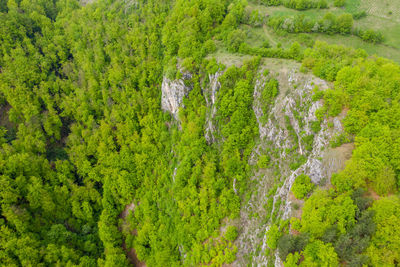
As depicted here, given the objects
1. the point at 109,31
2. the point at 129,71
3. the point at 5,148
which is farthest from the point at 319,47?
the point at 5,148

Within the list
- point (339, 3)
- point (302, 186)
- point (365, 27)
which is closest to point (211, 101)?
point (302, 186)

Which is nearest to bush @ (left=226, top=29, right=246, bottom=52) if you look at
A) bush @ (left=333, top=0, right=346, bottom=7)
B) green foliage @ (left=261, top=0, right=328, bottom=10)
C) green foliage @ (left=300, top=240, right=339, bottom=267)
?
green foliage @ (left=261, top=0, right=328, bottom=10)

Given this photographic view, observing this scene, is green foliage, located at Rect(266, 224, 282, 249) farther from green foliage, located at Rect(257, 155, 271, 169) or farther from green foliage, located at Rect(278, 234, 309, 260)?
green foliage, located at Rect(257, 155, 271, 169)

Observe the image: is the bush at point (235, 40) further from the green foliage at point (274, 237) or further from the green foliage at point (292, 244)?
the green foliage at point (292, 244)

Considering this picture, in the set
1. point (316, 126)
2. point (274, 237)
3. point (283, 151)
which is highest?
point (316, 126)

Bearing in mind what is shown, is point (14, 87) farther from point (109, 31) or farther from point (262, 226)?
point (262, 226)

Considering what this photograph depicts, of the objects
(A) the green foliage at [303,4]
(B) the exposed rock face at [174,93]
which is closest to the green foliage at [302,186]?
(B) the exposed rock face at [174,93]

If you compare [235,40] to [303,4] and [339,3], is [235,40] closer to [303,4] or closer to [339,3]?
[303,4]
